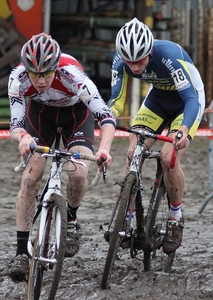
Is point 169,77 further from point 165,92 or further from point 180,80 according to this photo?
point 165,92

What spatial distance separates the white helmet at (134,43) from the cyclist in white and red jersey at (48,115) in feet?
1.35

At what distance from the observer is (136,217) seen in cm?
723

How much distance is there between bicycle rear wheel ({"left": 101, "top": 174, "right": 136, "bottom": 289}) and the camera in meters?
6.57

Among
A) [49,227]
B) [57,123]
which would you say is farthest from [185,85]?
[49,227]

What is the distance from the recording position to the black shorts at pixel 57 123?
23.5 feet

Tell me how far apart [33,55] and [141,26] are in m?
1.15

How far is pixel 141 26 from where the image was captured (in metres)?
7.24

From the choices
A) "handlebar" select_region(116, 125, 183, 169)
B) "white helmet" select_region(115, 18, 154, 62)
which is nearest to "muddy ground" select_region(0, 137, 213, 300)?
"handlebar" select_region(116, 125, 183, 169)

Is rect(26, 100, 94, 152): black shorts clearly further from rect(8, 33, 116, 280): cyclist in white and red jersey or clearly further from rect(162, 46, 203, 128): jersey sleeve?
rect(162, 46, 203, 128): jersey sleeve

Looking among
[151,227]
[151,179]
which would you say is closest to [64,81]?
[151,227]

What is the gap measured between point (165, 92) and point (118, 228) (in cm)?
151

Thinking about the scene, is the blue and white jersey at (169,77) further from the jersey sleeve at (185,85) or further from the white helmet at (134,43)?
the white helmet at (134,43)

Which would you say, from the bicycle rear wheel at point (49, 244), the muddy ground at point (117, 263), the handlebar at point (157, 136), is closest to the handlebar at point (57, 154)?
the bicycle rear wheel at point (49, 244)

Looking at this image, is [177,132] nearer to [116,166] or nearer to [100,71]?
[116,166]
